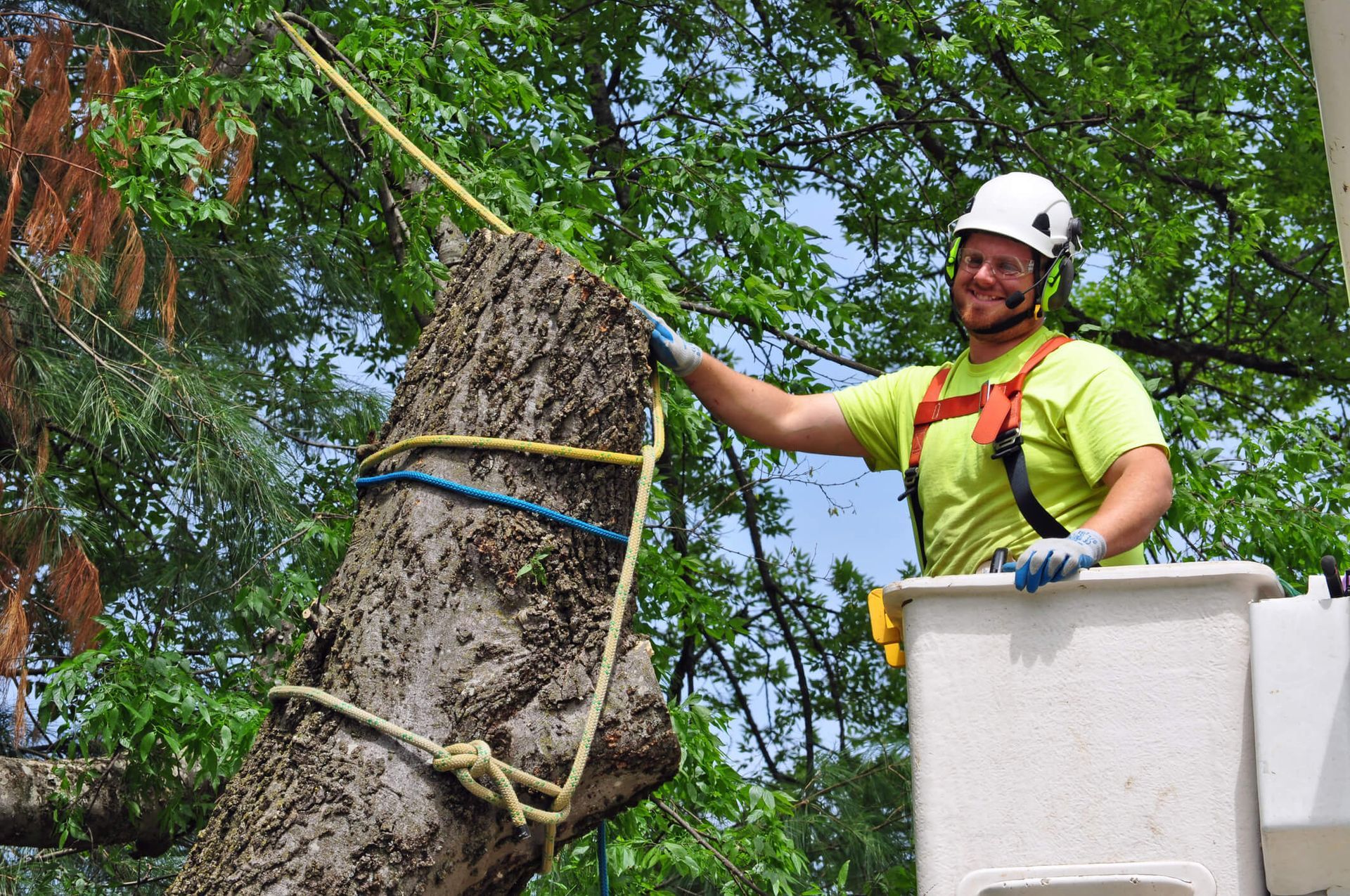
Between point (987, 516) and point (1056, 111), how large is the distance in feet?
13.9

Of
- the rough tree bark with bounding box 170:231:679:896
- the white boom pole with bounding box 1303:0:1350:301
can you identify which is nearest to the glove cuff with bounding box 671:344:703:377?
the rough tree bark with bounding box 170:231:679:896

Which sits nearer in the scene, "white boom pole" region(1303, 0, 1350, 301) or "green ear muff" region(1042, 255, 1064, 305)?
"white boom pole" region(1303, 0, 1350, 301)

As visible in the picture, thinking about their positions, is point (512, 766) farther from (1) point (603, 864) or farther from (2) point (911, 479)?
(2) point (911, 479)

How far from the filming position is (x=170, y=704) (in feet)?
12.2

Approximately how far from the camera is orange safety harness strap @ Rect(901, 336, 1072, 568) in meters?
2.40

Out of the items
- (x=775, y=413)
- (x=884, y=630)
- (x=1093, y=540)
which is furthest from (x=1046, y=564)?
(x=775, y=413)

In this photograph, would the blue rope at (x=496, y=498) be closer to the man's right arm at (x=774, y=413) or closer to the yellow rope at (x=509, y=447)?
the yellow rope at (x=509, y=447)

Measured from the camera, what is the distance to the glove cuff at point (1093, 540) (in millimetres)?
2104

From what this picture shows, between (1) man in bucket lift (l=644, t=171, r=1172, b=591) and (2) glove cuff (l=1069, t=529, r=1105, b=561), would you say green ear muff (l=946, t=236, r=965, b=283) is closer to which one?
(1) man in bucket lift (l=644, t=171, r=1172, b=591)

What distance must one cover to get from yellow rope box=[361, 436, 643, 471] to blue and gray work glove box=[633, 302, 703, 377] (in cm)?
32

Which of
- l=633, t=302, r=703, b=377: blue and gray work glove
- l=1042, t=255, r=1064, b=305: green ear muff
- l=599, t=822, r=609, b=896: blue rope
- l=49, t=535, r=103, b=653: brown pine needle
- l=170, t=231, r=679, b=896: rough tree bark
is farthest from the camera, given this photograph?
l=49, t=535, r=103, b=653: brown pine needle

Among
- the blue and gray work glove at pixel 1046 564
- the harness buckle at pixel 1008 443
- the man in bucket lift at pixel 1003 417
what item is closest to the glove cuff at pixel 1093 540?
the man in bucket lift at pixel 1003 417

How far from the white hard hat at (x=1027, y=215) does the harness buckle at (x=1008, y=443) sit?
1.56 feet

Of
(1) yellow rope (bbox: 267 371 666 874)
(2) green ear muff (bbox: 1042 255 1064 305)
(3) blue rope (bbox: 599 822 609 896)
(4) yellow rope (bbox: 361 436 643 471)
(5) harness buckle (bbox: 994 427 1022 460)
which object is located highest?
(2) green ear muff (bbox: 1042 255 1064 305)
